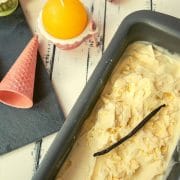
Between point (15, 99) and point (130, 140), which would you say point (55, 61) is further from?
point (130, 140)

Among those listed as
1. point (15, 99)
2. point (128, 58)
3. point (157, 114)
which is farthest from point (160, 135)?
point (15, 99)

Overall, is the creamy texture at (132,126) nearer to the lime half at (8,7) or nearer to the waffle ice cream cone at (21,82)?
the waffle ice cream cone at (21,82)

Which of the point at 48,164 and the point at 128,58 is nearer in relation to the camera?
the point at 48,164

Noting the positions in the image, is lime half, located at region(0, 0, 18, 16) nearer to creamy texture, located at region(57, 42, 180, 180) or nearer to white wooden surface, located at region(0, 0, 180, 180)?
white wooden surface, located at region(0, 0, 180, 180)

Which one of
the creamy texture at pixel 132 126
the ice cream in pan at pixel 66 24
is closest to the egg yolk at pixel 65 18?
the ice cream in pan at pixel 66 24

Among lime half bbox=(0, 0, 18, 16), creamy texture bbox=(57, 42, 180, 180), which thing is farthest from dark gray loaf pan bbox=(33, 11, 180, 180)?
lime half bbox=(0, 0, 18, 16)
